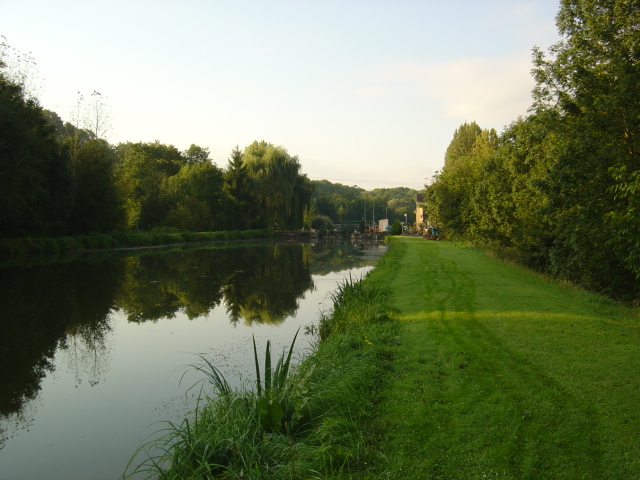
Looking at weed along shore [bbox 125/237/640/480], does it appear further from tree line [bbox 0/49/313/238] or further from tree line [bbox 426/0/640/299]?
tree line [bbox 0/49/313/238]

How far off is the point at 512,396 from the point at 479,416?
0.76 metres

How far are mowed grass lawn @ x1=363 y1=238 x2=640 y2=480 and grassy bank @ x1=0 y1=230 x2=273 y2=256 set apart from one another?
80.3ft

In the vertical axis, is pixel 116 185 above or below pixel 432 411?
above

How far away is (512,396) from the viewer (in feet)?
17.0

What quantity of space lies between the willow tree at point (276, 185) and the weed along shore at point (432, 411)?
4629 centimetres

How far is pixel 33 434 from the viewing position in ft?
17.9

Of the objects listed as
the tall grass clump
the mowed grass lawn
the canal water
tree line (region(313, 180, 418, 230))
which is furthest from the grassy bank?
tree line (region(313, 180, 418, 230))

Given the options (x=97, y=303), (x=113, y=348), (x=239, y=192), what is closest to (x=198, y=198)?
(x=239, y=192)

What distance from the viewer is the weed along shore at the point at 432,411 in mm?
3844

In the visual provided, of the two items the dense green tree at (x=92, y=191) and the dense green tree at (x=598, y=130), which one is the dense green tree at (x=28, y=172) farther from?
the dense green tree at (x=598, y=130)

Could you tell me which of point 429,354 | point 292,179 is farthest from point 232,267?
point 292,179

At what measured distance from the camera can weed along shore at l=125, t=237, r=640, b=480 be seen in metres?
3.84

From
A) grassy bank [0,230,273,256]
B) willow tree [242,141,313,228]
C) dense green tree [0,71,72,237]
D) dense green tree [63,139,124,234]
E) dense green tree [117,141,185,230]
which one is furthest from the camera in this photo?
willow tree [242,141,313,228]

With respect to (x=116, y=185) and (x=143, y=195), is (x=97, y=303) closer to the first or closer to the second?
(x=116, y=185)
